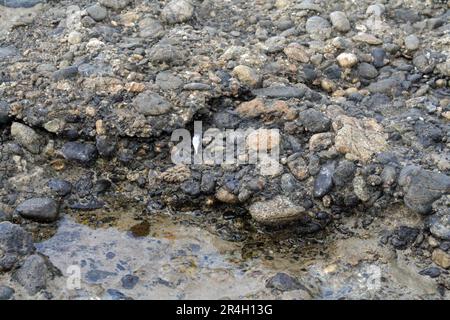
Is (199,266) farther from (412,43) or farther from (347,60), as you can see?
(412,43)

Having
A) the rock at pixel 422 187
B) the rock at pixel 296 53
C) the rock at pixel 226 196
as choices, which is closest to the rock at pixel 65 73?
the rock at pixel 226 196

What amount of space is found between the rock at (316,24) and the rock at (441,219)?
1575 millimetres

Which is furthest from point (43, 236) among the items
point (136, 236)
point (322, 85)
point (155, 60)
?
point (322, 85)

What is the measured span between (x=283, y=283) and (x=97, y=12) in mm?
2348

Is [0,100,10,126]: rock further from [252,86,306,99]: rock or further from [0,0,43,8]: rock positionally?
[252,86,306,99]: rock

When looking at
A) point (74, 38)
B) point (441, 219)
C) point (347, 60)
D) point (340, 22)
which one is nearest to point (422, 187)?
point (441, 219)

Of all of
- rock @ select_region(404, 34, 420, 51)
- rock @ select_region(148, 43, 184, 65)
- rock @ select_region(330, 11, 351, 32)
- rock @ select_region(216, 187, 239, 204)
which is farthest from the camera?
rock @ select_region(330, 11, 351, 32)

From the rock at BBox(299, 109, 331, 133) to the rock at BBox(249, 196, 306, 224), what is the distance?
474mm

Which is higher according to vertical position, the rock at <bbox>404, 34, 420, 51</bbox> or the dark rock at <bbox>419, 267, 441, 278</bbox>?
the rock at <bbox>404, 34, 420, 51</bbox>

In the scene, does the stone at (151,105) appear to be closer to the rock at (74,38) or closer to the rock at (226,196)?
the rock at (226,196)

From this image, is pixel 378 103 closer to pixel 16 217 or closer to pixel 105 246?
pixel 105 246

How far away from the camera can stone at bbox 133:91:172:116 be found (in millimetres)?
3629

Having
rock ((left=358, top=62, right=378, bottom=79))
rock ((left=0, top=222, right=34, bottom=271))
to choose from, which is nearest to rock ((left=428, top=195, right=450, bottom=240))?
rock ((left=358, top=62, right=378, bottom=79))

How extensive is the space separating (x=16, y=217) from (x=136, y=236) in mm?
652
